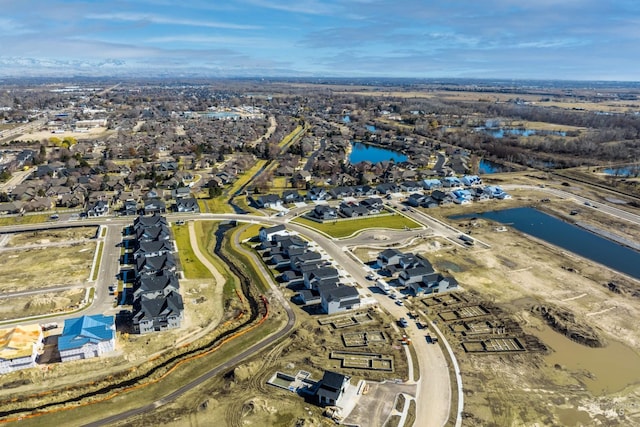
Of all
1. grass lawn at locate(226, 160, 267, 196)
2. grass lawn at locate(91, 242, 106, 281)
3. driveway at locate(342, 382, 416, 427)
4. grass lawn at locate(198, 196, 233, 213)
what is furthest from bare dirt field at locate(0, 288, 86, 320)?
grass lawn at locate(226, 160, 267, 196)

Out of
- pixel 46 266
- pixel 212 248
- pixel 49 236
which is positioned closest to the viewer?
pixel 46 266

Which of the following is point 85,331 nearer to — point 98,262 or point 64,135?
point 98,262

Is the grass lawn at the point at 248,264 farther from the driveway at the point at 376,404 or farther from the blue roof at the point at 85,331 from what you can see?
the driveway at the point at 376,404

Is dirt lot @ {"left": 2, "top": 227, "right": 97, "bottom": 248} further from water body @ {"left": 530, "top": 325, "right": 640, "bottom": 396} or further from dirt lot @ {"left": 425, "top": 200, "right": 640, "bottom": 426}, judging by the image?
water body @ {"left": 530, "top": 325, "right": 640, "bottom": 396}

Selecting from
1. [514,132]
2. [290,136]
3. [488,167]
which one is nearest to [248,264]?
[488,167]

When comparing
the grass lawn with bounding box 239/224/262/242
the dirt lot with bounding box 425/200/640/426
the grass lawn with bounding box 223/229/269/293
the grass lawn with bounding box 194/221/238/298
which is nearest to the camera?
the dirt lot with bounding box 425/200/640/426

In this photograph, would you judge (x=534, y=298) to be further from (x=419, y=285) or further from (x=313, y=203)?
(x=313, y=203)
